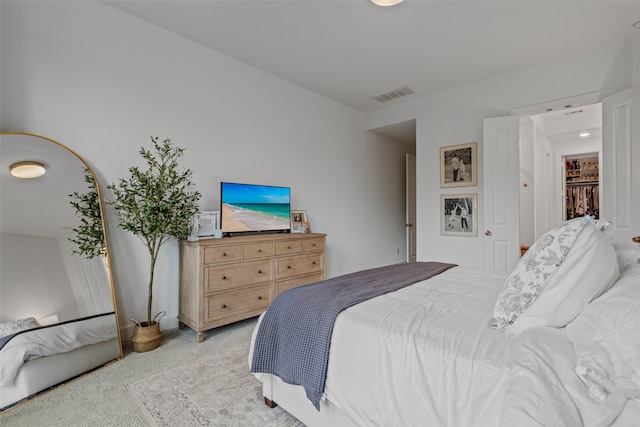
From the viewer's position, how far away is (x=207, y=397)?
1787 millimetres

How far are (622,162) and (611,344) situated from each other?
2985 millimetres

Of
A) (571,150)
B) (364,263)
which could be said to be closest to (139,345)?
(364,263)

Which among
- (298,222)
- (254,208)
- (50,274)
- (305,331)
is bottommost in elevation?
(305,331)

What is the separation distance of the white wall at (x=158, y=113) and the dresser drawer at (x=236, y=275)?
1.81 ft

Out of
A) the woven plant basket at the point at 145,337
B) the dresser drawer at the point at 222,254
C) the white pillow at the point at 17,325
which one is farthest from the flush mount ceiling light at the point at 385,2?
the white pillow at the point at 17,325

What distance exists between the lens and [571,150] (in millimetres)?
5668

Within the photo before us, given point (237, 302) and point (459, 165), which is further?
point (459, 165)

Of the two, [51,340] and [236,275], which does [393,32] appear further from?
[51,340]

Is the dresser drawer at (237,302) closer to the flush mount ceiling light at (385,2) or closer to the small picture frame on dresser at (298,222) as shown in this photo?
the small picture frame on dresser at (298,222)

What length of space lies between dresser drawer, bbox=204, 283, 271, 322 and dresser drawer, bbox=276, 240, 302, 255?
373 mm

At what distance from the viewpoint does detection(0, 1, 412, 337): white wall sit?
7.38 ft

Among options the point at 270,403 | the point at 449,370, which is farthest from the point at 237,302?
the point at 449,370

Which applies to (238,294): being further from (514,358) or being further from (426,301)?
(514,358)

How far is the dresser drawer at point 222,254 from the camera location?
2.62 metres
